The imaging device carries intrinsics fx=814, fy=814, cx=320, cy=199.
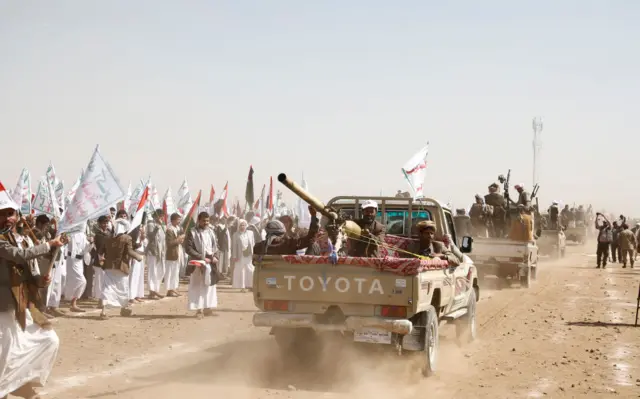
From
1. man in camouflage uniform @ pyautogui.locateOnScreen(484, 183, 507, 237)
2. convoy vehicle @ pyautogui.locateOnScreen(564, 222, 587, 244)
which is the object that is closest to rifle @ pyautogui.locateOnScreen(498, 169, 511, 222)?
man in camouflage uniform @ pyautogui.locateOnScreen(484, 183, 507, 237)

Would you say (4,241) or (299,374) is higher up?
(4,241)

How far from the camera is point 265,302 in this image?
9516 mm

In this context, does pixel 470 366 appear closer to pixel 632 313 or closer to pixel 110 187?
pixel 110 187

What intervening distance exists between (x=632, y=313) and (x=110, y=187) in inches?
449

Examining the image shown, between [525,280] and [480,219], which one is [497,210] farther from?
[525,280]

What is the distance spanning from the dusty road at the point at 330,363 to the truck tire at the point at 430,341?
0.14 m

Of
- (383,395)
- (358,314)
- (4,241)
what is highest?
(4,241)

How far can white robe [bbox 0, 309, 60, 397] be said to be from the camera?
7.07 meters

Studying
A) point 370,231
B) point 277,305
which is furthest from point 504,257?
point 277,305

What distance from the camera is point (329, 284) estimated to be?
360 inches

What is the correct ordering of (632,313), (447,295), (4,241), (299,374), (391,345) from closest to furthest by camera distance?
1. (4,241)
2. (391,345)
3. (299,374)
4. (447,295)
5. (632,313)

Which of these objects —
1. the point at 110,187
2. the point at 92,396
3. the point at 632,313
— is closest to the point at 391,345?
the point at 92,396

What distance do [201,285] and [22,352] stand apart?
800 centimetres

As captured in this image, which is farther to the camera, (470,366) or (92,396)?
(470,366)
